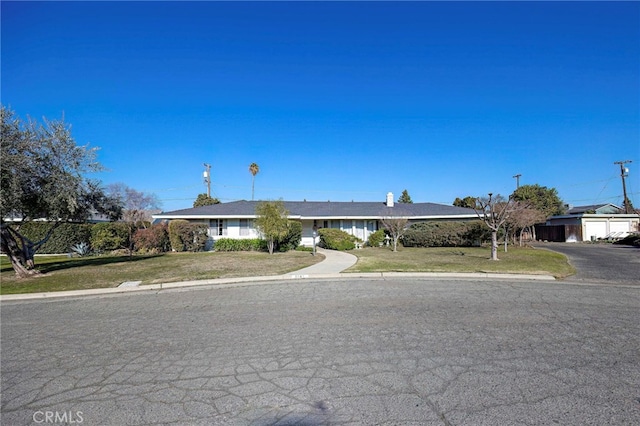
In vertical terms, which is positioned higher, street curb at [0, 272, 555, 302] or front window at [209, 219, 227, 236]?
front window at [209, 219, 227, 236]

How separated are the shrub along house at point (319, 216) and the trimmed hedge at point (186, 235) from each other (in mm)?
1301

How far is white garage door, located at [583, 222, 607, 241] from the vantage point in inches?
1489

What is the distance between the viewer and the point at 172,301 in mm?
8383

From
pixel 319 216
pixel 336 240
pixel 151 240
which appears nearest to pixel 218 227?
pixel 151 240

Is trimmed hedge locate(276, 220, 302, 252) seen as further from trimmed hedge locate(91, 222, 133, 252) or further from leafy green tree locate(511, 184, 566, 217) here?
leafy green tree locate(511, 184, 566, 217)

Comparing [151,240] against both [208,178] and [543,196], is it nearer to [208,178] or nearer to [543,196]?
[208,178]

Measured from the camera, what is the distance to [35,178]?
11281 mm

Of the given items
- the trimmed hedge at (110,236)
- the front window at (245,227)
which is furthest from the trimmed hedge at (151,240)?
the front window at (245,227)

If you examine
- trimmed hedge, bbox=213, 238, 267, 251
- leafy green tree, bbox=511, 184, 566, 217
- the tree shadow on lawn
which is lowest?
the tree shadow on lawn

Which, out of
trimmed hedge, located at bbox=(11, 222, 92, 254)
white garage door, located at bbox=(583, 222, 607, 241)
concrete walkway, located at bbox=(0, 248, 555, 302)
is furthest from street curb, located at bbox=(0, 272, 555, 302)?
white garage door, located at bbox=(583, 222, 607, 241)

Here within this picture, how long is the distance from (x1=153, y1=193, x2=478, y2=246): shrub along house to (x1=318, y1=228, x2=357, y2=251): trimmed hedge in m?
2.07

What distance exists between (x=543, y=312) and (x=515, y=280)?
4865 mm

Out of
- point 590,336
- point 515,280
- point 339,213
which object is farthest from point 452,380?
point 339,213

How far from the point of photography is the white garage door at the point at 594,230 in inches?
1489
